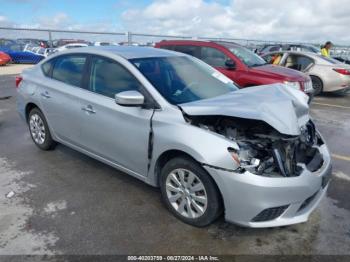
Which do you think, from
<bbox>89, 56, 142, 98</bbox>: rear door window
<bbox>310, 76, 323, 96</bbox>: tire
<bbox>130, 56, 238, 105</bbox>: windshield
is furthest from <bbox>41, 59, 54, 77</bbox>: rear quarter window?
<bbox>310, 76, 323, 96</bbox>: tire

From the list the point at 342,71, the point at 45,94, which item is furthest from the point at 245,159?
the point at 342,71

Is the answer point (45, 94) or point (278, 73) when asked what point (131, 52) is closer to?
point (45, 94)

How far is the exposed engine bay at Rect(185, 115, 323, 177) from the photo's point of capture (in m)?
2.79

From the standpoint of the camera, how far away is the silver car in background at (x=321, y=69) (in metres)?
10.5

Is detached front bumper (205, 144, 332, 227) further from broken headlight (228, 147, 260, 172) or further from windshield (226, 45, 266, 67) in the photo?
windshield (226, 45, 266, 67)

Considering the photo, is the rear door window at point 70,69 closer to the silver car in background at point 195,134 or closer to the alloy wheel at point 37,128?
the silver car in background at point 195,134

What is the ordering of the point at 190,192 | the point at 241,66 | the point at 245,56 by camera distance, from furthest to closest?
the point at 245,56 < the point at 241,66 < the point at 190,192

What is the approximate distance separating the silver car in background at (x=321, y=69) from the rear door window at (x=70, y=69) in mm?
8260

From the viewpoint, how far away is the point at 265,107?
9.86 ft

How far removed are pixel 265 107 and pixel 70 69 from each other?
2.69m

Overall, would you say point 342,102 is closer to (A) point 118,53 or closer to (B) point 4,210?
(A) point 118,53

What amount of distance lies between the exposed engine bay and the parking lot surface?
675 mm

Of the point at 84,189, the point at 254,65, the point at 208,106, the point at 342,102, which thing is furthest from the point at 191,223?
the point at 342,102

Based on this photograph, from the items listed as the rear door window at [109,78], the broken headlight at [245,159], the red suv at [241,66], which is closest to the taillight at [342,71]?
the red suv at [241,66]
